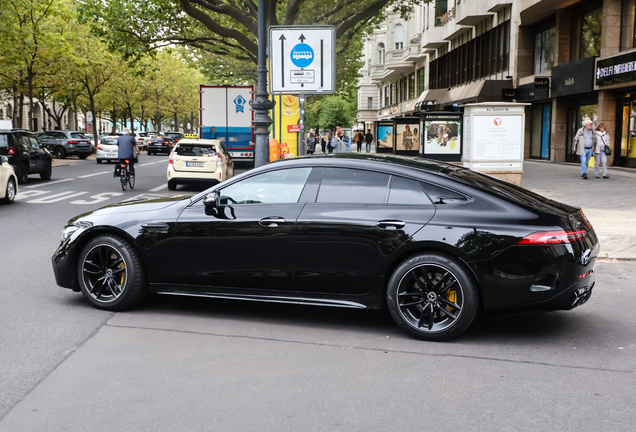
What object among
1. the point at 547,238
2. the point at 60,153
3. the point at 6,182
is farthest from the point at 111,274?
the point at 60,153

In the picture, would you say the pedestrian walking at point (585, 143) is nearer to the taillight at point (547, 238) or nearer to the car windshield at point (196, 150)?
the car windshield at point (196, 150)

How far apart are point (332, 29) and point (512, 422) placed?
10064 millimetres

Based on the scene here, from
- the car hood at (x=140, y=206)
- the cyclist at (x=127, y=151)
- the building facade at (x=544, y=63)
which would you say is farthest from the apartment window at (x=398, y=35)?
the car hood at (x=140, y=206)

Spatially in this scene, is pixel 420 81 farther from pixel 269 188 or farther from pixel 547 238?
pixel 547 238

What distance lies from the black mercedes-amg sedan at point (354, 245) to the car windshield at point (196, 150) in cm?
1283

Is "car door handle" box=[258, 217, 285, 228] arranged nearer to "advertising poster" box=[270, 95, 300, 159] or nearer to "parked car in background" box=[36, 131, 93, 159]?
"advertising poster" box=[270, 95, 300, 159]

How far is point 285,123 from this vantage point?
1068 inches

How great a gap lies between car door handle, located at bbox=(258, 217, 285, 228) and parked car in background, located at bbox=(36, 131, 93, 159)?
124 ft

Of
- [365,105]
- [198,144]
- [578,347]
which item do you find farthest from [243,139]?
[365,105]

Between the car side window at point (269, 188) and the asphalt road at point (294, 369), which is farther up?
the car side window at point (269, 188)

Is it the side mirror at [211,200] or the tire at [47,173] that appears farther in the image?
the tire at [47,173]

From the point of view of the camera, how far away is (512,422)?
3680mm

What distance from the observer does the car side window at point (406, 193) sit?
532cm

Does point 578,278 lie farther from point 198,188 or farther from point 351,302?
point 198,188
